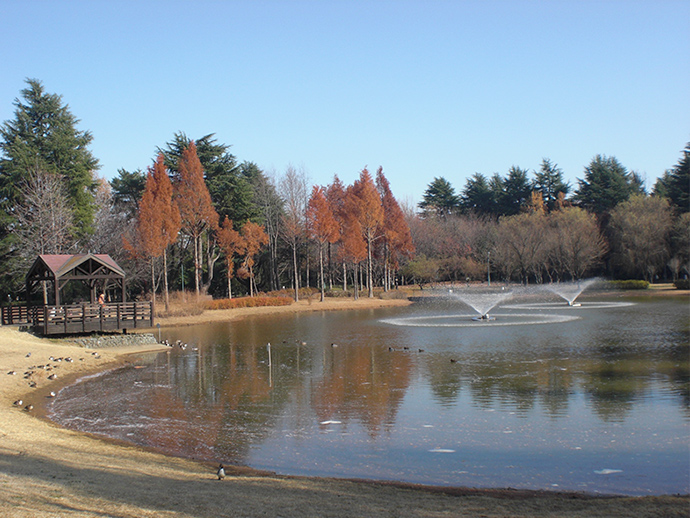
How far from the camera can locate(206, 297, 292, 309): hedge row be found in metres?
50.4

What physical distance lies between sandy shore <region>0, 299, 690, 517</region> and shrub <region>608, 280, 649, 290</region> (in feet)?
205

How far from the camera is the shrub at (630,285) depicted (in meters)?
64.3

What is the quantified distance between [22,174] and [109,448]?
42.5m

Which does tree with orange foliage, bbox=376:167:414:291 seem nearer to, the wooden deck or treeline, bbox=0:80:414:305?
treeline, bbox=0:80:414:305

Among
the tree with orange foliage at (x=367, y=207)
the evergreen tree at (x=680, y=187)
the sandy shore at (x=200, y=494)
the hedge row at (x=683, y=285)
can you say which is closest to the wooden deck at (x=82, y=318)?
the sandy shore at (x=200, y=494)

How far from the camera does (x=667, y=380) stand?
17.4m

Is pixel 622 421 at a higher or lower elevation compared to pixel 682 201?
lower

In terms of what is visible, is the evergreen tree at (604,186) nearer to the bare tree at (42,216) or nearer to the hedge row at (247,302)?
the hedge row at (247,302)

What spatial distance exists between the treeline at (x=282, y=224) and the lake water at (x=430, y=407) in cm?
2641

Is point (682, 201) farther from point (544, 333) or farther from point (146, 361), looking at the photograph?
point (146, 361)

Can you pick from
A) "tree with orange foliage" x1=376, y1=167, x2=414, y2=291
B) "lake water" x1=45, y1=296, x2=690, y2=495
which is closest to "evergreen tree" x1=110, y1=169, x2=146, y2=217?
"tree with orange foliage" x1=376, y1=167, x2=414, y2=291

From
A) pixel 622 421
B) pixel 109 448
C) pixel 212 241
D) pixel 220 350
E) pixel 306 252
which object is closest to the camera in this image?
pixel 109 448

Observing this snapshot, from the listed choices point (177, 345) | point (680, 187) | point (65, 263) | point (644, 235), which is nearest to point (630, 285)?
point (644, 235)

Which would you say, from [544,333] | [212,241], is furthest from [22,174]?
[544,333]
